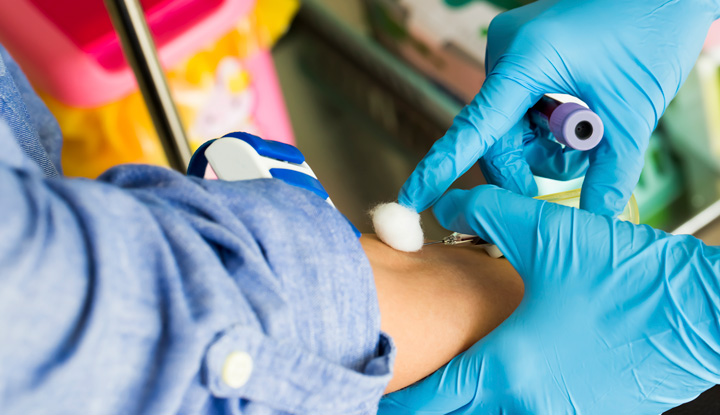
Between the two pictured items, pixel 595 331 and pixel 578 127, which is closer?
pixel 595 331

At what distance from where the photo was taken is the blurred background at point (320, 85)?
1.45m

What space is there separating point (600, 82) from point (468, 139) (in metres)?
0.27

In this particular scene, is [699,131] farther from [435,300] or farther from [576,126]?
[435,300]

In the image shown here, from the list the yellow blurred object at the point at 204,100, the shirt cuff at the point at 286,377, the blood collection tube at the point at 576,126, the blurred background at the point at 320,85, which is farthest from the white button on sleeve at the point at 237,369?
the yellow blurred object at the point at 204,100

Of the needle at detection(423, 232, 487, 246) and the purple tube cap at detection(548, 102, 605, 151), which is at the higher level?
the purple tube cap at detection(548, 102, 605, 151)

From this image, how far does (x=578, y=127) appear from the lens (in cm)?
90

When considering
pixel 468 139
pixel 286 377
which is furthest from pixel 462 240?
pixel 286 377

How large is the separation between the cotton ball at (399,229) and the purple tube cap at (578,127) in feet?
0.97

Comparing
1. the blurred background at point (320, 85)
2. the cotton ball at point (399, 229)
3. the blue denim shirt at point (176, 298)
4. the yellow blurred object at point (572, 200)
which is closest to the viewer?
the blue denim shirt at point (176, 298)

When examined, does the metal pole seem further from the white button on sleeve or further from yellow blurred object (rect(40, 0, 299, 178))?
the white button on sleeve

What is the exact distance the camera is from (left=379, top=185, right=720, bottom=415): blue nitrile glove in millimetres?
764

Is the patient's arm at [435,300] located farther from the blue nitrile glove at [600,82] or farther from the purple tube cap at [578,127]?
the purple tube cap at [578,127]

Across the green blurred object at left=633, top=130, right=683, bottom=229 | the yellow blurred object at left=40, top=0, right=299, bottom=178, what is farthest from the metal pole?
the green blurred object at left=633, top=130, right=683, bottom=229

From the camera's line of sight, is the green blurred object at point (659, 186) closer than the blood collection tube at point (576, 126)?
No
